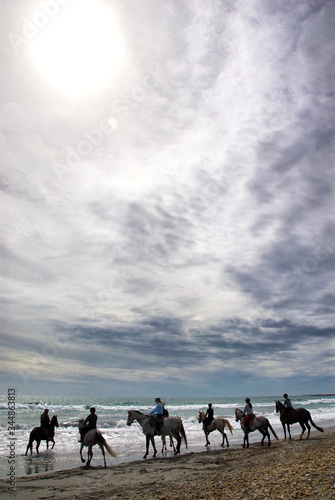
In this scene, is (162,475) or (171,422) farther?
(171,422)

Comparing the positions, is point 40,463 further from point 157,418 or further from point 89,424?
point 157,418

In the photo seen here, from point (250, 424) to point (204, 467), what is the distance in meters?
7.13

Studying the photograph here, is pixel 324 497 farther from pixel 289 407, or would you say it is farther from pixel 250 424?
pixel 289 407

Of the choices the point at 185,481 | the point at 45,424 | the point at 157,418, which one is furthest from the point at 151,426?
the point at 185,481

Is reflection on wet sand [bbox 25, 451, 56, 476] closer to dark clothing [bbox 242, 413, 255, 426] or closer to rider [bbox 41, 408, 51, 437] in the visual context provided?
rider [bbox 41, 408, 51, 437]

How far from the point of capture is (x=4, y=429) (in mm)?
29156

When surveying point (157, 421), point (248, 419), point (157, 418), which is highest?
point (157, 418)

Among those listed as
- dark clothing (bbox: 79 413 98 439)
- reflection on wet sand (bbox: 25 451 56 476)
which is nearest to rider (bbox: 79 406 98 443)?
dark clothing (bbox: 79 413 98 439)

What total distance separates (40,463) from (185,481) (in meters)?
9.09

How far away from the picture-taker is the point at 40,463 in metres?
16.2

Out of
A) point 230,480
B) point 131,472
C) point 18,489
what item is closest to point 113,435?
point 131,472

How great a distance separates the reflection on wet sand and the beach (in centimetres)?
154

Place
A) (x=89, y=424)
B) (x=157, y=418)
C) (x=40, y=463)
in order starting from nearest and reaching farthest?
(x=89, y=424) < (x=40, y=463) < (x=157, y=418)

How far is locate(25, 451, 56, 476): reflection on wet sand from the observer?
14571mm
